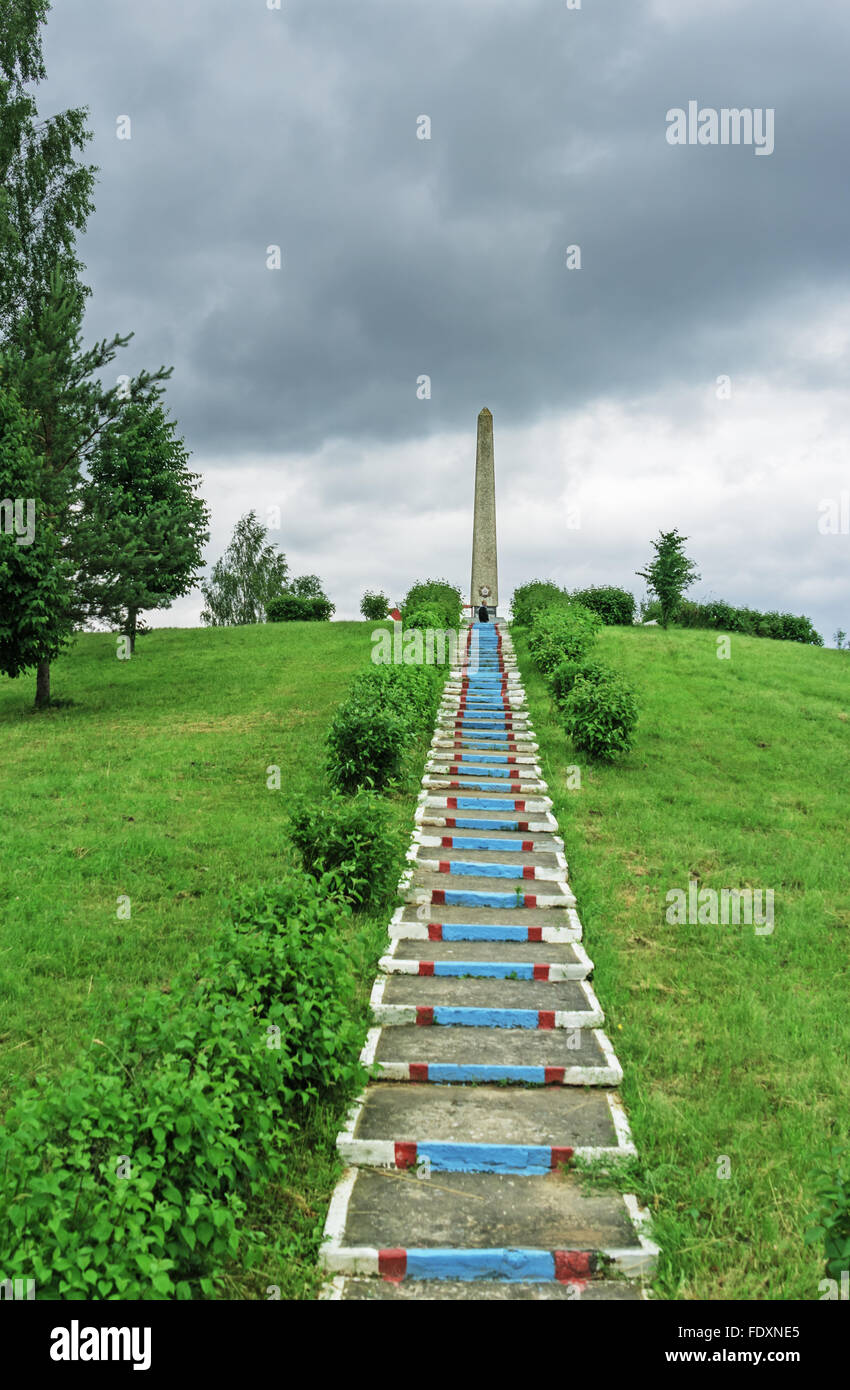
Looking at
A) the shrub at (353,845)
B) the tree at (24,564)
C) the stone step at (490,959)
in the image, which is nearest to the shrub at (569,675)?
the shrub at (353,845)

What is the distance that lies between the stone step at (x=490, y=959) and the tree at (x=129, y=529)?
15.8m

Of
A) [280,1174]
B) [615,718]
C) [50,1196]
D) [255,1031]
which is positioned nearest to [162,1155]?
[50,1196]

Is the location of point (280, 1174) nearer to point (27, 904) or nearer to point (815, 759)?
point (27, 904)

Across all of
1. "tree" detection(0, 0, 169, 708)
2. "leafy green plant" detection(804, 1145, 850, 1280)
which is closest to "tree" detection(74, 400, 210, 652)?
"tree" detection(0, 0, 169, 708)

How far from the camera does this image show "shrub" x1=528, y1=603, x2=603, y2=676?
66.4ft

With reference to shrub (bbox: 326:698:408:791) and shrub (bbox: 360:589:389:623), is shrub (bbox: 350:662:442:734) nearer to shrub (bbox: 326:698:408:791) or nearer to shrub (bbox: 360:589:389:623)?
shrub (bbox: 326:698:408:791)

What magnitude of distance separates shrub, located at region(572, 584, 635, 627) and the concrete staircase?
24.1 metres

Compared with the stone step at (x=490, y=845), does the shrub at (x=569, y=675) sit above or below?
above

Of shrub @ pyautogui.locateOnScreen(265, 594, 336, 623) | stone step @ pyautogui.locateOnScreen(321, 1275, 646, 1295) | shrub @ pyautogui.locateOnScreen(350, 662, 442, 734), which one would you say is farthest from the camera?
shrub @ pyautogui.locateOnScreen(265, 594, 336, 623)

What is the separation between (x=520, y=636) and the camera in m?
28.0

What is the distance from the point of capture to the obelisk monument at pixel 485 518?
38719 millimetres

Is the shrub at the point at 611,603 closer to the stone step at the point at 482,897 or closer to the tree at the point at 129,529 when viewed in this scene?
the tree at the point at 129,529

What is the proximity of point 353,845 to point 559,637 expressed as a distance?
12.8m
